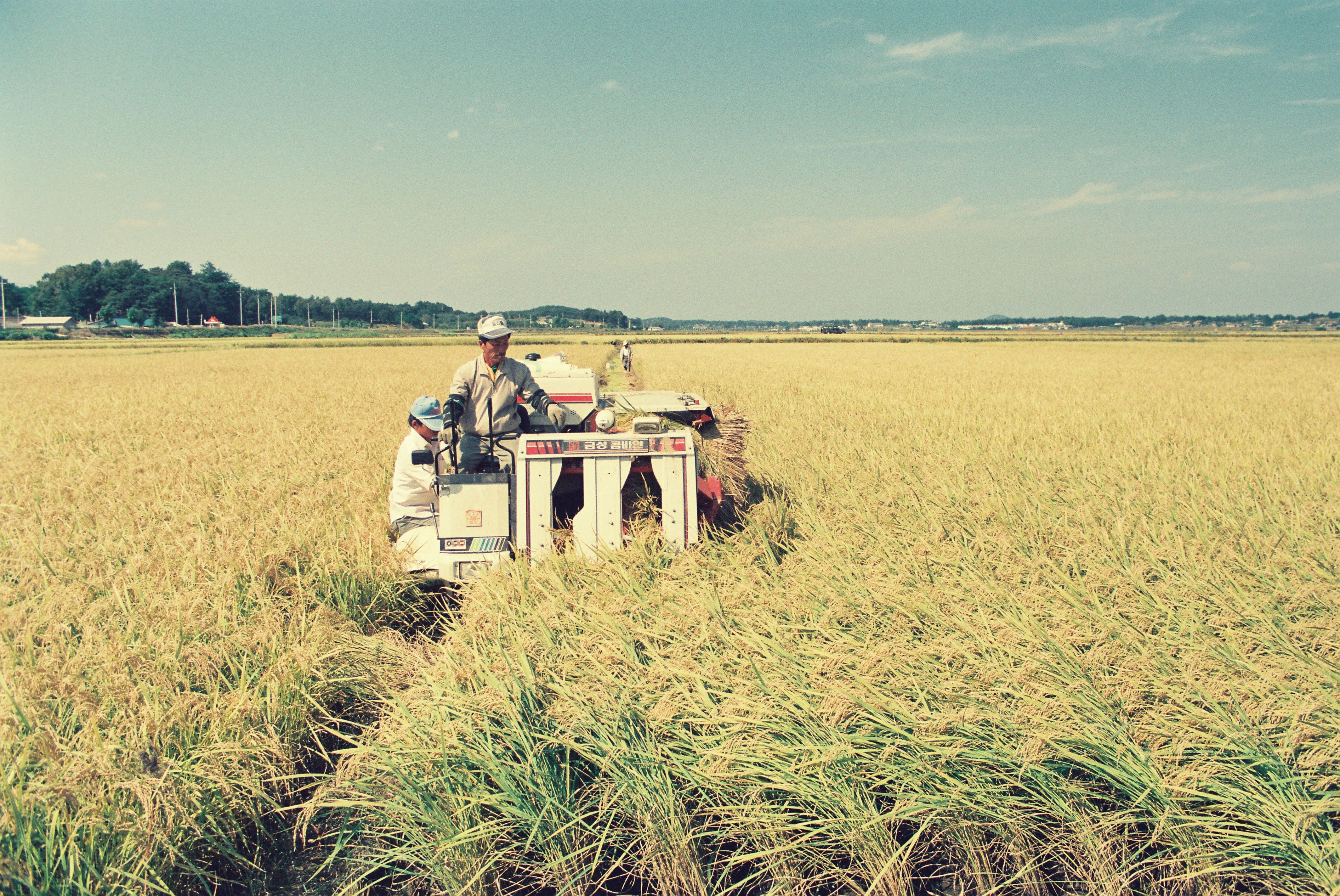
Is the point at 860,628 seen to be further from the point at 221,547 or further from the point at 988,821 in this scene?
the point at 221,547

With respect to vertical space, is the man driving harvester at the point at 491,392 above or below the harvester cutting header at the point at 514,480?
above

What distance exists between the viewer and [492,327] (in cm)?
477

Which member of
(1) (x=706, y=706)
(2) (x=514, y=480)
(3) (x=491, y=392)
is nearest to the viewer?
(1) (x=706, y=706)

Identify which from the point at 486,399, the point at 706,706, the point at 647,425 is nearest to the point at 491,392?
the point at 486,399

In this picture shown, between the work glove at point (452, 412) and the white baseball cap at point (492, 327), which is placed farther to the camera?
the white baseball cap at point (492, 327)

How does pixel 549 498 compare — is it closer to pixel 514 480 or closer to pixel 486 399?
pixel 514 480

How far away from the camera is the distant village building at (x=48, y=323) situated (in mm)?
74125

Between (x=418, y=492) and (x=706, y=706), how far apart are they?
120 inches

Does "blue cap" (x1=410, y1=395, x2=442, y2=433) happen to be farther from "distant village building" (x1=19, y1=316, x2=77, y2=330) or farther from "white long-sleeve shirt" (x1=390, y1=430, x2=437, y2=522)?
"distant village building" (x1=19, y1=316, x2=77, y2=330)

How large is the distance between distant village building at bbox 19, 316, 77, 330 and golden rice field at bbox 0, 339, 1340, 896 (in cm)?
8803

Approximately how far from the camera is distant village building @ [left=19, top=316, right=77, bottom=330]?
243 feet

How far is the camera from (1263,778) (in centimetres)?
218

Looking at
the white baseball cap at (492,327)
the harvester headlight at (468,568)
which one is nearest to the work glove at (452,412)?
the white baseball cap at (492,327)

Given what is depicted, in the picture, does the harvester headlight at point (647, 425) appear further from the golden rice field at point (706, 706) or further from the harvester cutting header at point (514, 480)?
the golden rice field at point (706, 706)
